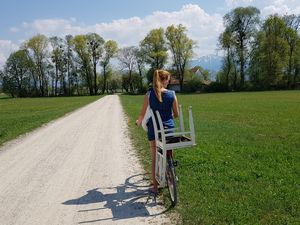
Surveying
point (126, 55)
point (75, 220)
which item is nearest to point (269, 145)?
point (75, 220)

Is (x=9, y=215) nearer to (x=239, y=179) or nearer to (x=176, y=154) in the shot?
(x=239, y=179)

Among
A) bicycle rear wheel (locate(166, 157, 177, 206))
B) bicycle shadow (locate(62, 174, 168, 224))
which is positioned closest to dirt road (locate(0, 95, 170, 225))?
bicycle shadow (locate(62, 174, 168, 224))

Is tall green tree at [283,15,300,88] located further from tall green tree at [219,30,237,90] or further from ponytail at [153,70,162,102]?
ponytail at [153,70,162,102]

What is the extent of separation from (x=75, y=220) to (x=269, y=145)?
290 inches

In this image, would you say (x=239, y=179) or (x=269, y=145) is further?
(x=269, y=145)

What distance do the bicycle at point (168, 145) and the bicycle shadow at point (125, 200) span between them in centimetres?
41

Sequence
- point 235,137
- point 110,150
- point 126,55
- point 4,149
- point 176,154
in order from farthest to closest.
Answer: point 126,55
point 235,137
point 4,149
point 110,150
point 176,154

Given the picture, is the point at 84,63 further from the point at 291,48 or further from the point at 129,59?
the point at 291,48

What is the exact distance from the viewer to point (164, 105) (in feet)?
18.5

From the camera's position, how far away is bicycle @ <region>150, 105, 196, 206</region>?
5.34 meters

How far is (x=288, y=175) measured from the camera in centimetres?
692

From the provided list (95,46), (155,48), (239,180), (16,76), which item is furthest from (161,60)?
(239,180)

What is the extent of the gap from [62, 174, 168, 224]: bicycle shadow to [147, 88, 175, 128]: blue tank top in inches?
55.0

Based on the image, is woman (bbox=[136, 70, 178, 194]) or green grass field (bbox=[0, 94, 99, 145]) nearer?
woman (bbox=[136, 70, 178, 194])
